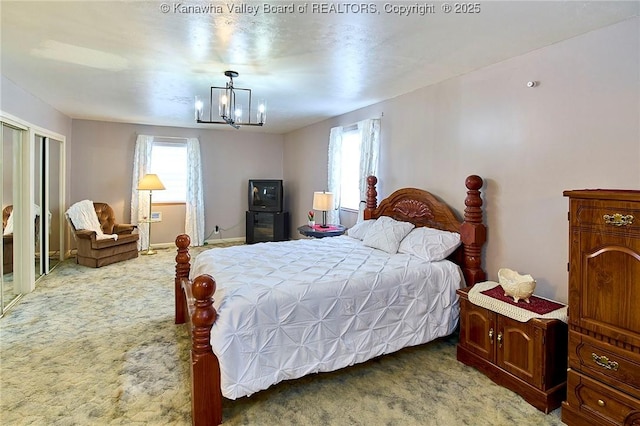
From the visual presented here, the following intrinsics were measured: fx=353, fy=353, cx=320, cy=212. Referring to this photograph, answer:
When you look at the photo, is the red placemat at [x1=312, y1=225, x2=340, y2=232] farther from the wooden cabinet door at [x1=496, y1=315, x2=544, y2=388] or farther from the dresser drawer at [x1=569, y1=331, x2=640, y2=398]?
the dresser drawer at [x1=569, y1=331, x2=640, y2=398]

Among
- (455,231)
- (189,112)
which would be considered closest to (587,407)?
(455,231)

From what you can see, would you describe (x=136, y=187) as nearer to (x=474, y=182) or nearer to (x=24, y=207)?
(x=24, y=207)

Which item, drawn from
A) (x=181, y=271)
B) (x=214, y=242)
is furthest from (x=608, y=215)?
(x=214, y=242)

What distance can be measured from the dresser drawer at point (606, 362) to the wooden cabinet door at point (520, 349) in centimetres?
18

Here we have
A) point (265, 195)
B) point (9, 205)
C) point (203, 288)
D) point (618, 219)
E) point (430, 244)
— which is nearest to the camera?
point (618, 219)

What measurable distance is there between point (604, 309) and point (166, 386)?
2.62 m

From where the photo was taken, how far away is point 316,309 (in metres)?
2.26

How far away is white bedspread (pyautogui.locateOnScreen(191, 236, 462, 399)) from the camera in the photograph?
202cm

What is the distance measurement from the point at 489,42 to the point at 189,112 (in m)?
4.16

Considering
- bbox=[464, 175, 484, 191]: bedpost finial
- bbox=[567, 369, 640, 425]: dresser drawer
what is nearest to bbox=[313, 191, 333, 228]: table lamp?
bbox=[464, 175, 484, 191]: bedpost finial

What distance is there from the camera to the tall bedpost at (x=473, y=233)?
118 inches

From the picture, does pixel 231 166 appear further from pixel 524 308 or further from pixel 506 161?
pixel 524 308

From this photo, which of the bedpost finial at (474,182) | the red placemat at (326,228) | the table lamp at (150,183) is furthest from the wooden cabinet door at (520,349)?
the table lamp at (150,183)

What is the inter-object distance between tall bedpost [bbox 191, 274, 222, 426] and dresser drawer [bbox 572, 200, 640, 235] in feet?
6.74
